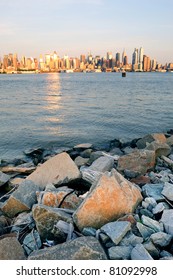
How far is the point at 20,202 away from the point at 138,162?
333 centimetres

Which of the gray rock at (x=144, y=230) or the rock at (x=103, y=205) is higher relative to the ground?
the rock at (x=103, y=205)

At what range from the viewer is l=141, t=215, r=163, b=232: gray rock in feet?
13.7

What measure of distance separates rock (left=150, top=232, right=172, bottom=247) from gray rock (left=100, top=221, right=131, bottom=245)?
37 centimetres


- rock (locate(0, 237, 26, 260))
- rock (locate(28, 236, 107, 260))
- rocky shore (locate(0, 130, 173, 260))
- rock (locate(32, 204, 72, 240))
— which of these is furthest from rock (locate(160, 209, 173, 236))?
rock (locate(0, 237, 26, 260))

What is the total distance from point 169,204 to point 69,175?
7.38ft

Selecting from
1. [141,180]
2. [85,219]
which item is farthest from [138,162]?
[85,219]

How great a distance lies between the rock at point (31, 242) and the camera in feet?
13.3

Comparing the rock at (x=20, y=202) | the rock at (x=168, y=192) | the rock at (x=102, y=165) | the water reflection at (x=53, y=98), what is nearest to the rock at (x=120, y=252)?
the rock at (x=168, y=192)

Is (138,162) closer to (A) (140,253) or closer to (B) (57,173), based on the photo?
(B) (57,173)

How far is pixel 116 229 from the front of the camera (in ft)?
12.9

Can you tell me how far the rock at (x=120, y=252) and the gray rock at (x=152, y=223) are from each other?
68cm

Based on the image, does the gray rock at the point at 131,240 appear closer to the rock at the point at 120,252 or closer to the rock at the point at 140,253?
the rock at the point at 120,252

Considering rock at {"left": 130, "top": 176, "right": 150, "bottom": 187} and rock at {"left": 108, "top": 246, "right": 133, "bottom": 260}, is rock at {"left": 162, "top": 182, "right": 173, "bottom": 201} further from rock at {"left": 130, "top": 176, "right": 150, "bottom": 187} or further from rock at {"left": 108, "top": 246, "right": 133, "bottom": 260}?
rock at {"left": 108, "top": 246, "right": 133, "bottom": 260}
